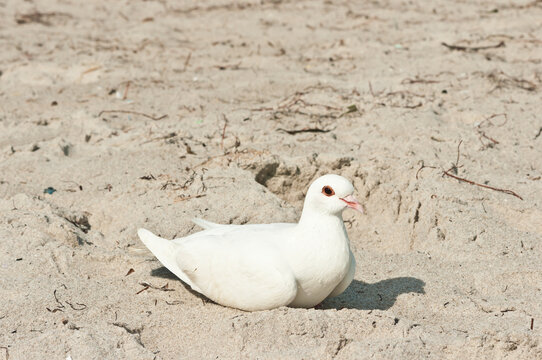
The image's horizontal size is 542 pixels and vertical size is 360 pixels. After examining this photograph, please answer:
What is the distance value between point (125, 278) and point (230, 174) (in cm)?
127

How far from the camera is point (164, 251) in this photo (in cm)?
365

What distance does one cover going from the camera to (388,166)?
4.82m

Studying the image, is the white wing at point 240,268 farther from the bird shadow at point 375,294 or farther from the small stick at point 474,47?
the small stick at point 474,47

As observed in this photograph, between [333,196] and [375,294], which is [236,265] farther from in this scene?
[375,294]

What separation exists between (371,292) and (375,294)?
0.03 m

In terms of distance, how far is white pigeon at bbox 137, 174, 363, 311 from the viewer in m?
3.21

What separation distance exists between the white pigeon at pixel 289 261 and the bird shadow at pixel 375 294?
0.24m

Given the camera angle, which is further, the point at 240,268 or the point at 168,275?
the point at 168,275

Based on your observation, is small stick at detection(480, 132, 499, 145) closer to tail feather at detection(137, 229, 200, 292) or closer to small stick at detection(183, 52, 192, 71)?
tail feather at detection(137, 229, 200, 292)

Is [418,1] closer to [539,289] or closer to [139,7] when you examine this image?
[139,7]

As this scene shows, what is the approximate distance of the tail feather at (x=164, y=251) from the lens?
3578 millimetres

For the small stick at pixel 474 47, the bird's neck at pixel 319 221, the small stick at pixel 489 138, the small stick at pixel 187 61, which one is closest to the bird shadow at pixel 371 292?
the bird's neck at pixel 319 221

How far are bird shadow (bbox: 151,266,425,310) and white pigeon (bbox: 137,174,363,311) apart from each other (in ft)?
0.75

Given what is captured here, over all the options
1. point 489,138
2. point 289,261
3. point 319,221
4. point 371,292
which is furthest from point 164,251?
point 489,138
